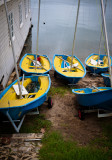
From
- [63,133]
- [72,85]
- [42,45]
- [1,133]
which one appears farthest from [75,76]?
[42,45]

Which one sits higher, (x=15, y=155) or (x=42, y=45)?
(x=15, y=155)

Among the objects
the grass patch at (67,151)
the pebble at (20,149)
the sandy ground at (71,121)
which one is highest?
the pebble at (20,149)

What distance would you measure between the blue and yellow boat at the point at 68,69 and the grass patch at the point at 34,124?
2.96m

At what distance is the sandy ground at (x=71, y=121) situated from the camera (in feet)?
20.1

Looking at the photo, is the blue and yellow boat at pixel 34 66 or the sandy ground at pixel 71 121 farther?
the blue and yellow boat at pixel 34 66

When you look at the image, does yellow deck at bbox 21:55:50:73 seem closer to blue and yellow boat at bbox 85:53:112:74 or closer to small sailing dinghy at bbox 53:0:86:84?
small sailing dinghy at bbox 53:0:86:84

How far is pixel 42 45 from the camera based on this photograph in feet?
60.4

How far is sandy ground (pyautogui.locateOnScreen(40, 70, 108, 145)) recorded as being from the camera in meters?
6.12

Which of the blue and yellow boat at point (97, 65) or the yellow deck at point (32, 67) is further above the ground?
the yellow deck at point (32, 67)

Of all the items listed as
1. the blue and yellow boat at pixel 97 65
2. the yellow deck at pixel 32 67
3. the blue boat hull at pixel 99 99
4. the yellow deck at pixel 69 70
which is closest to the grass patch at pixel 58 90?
the yellow deck at pixel 69 70

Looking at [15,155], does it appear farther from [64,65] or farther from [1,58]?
[64,65]

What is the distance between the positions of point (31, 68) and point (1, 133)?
5085 mm

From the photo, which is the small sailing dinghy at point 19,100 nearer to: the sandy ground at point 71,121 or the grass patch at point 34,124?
the grass patch at point 34,124

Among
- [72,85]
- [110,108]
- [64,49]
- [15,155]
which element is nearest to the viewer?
[15,155]
